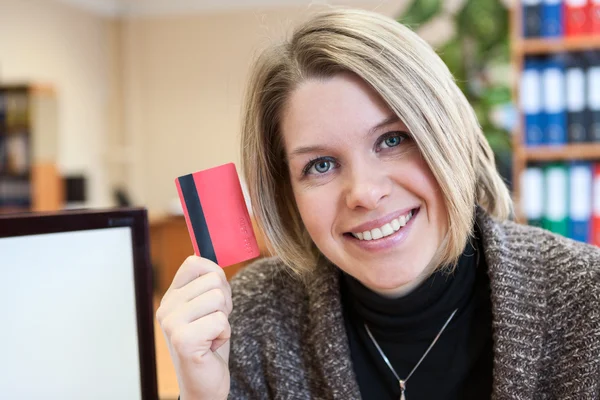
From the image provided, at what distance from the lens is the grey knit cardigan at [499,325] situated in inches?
38.8

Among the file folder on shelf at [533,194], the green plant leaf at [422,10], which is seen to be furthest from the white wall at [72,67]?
the file folder on shelf at [533,194]

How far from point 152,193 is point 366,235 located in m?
6.17

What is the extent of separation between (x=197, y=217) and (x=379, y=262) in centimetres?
31

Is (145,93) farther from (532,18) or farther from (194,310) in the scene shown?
(194,310)

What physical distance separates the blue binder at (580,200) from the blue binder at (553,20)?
63 centimetres

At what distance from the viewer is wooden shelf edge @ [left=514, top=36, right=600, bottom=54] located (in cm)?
279

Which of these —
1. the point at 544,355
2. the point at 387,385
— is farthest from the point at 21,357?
the point at 544,355

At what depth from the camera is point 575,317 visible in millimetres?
994

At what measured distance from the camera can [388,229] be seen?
1.02 meters

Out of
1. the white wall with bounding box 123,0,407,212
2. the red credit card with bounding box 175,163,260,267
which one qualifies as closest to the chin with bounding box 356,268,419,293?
the red credit card with bounding box 175,163,260,267

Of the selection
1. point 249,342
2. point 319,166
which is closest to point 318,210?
point 319,166

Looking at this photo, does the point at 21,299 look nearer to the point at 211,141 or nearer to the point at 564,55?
the point at 564,55

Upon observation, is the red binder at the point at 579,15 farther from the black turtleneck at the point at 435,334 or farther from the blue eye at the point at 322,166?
the blue eye at the point at 322,166

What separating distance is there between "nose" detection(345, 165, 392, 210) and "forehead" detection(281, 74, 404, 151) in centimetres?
6
